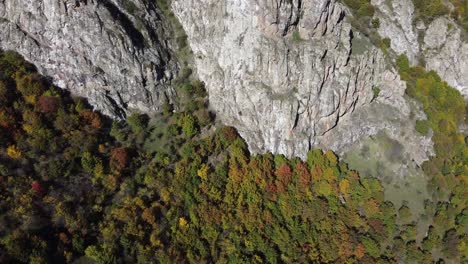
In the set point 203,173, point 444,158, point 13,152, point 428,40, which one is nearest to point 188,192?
point 203,173

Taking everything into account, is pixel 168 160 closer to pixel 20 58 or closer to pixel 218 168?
pixel 218 168

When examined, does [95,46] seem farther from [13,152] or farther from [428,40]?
[428,40]

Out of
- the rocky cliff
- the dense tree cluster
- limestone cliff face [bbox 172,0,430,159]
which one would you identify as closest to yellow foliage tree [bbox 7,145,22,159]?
the rocky cliff

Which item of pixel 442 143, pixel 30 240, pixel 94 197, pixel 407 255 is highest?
pixel 442 143

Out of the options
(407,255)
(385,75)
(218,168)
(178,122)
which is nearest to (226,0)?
(178,122)

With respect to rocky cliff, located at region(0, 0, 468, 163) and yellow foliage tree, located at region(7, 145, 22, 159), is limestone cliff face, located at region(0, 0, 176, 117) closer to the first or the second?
rocky cliff, located at region(0, 0, 468, 163)
